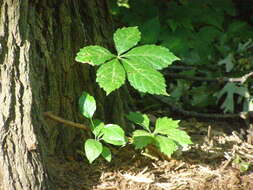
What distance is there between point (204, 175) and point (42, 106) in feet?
2.69

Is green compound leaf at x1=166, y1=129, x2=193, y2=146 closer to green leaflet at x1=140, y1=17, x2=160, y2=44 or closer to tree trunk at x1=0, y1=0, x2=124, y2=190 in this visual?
tree trunk at x1=0, y1=0, x2=124, y2=190

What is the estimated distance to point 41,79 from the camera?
6.79 feet

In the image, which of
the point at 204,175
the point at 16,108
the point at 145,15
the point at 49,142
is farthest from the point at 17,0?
the point at 145,15

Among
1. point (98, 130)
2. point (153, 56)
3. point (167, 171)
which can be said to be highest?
point (153, 56)

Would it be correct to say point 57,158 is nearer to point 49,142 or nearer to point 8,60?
point 49,142

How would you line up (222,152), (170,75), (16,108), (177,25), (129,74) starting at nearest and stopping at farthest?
(16,108) < (129,74) < (222,152) < (170,75) < (177,25)

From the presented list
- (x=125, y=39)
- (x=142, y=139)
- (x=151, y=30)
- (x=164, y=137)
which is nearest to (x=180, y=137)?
(x=164, y=137)

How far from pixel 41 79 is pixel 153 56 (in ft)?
1.73

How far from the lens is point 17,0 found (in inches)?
73.0

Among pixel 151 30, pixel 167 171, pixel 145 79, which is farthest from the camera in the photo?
pixel 151 30

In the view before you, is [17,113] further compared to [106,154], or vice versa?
[106,154]

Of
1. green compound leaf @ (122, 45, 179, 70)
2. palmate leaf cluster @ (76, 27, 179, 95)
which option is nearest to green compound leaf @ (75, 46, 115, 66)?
palmate leaf cluster @ (76, 27, 179, 95)

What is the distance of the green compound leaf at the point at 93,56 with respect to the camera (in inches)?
76.5

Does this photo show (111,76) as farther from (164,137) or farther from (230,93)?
(230,93)
